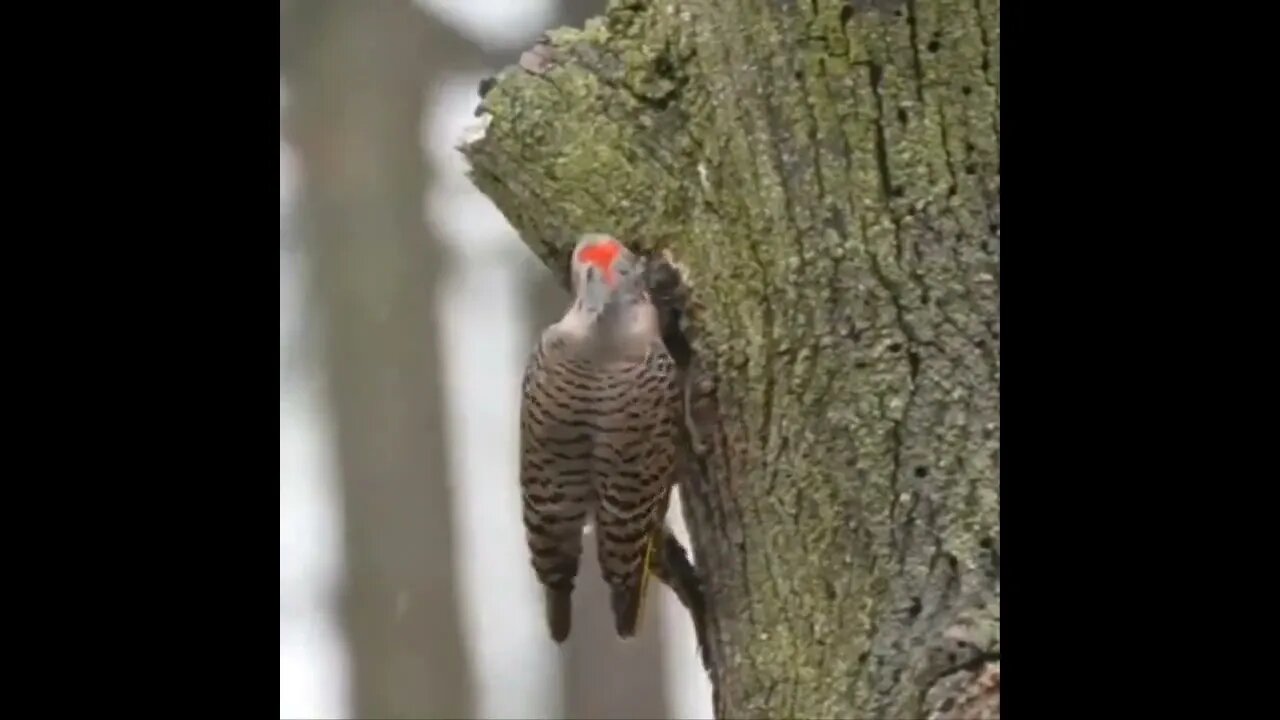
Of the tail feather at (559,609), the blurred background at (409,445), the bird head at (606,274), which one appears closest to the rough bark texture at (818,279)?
the bird head at (606,274)

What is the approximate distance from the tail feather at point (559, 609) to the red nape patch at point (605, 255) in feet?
1.09

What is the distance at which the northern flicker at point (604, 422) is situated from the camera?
105 centimetres

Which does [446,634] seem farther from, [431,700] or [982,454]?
[982,454]

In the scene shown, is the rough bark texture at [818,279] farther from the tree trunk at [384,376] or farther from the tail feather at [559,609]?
the tree trunk at [384,376]

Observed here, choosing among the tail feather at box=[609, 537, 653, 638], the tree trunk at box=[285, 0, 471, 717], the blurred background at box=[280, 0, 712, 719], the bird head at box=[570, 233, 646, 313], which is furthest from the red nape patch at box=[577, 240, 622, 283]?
the tree trunk at box=[285, 0, 471, 717]

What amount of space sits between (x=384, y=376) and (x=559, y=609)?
93cm

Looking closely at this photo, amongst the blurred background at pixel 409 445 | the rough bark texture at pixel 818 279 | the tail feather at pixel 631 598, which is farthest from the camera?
the blurred background at pixel 409 445

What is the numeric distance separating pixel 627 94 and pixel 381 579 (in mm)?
1270

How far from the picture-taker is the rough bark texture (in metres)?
0.97

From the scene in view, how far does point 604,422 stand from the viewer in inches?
42.1

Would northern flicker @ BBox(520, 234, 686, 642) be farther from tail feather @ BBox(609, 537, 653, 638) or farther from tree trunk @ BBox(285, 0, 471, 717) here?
tree trunk @ BBox(285, 0, 471, 717)

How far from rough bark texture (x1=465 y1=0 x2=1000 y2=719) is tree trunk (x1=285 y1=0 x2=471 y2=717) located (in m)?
0.85

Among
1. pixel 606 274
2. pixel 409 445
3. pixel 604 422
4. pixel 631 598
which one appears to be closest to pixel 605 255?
pixel 606 274

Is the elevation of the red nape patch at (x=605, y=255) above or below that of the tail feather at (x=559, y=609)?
above
